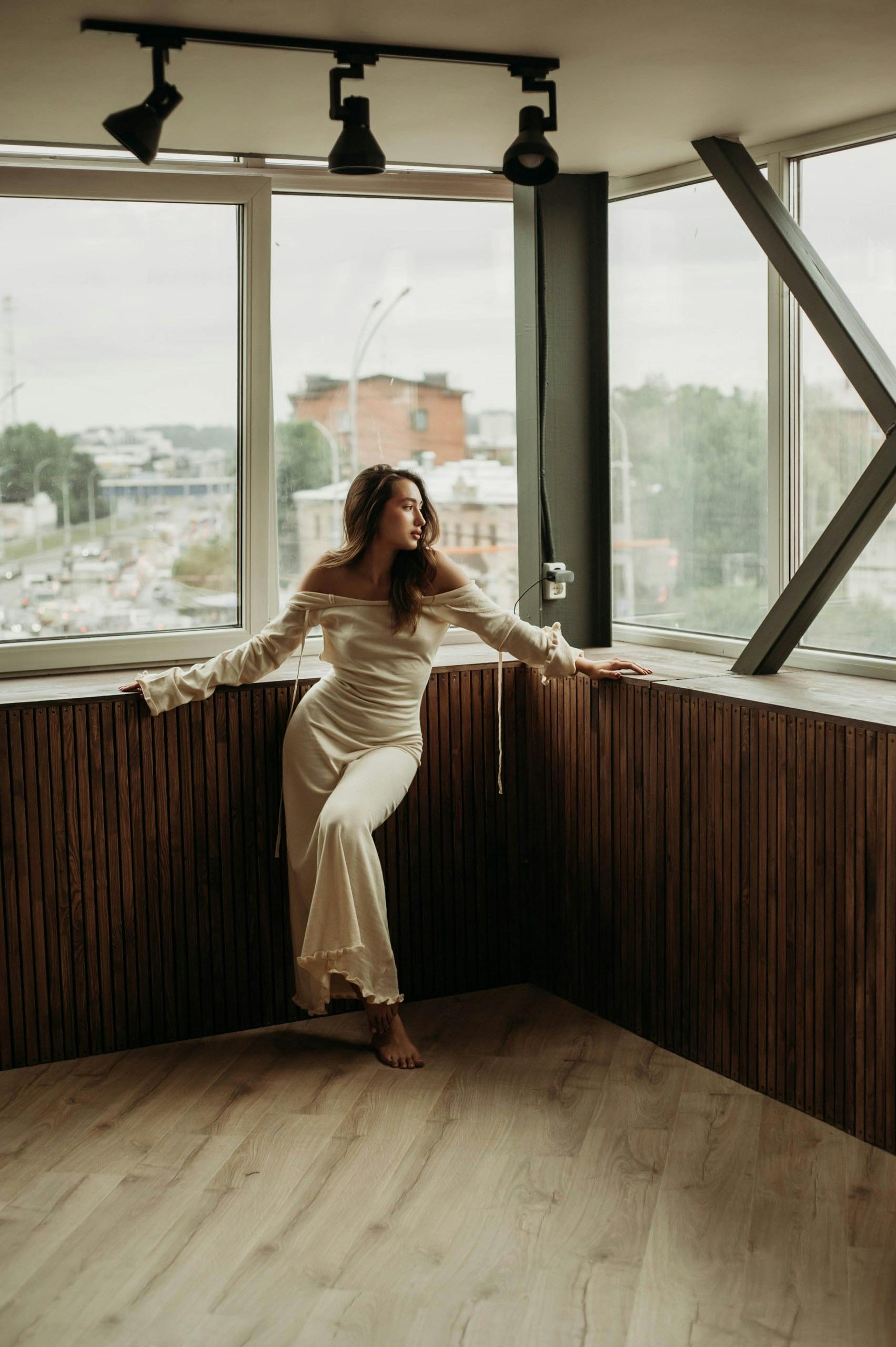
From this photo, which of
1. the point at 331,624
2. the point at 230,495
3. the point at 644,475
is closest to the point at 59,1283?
the point at 331,624

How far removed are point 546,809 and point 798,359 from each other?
1.69m

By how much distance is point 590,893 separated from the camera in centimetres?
409

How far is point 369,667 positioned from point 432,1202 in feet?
5.16

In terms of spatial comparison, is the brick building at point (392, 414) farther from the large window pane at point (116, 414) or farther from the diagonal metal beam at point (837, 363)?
the diagonal metal beam at point (837, 363)

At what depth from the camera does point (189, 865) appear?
3.93 meters

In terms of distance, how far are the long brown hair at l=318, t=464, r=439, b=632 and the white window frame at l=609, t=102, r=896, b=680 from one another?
3.75 ft

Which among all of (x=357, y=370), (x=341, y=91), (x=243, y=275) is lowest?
(x=357, y=370)

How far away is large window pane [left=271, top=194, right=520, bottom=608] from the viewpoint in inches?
173

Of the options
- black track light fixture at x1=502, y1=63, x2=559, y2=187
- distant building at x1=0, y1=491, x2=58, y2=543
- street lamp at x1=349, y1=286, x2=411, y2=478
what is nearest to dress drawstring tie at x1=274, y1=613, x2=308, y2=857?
street lamp at x1=349, y1=286, x2=411, y2=478

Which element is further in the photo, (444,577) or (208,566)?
(208,566)

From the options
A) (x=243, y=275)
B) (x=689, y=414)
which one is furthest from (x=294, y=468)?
(x=689, y=414)

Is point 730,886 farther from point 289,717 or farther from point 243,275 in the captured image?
point 243,275

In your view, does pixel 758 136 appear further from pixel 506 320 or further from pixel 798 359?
pixel 506 320

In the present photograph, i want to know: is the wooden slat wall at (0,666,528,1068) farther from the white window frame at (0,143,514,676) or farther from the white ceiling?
the white ceiling
